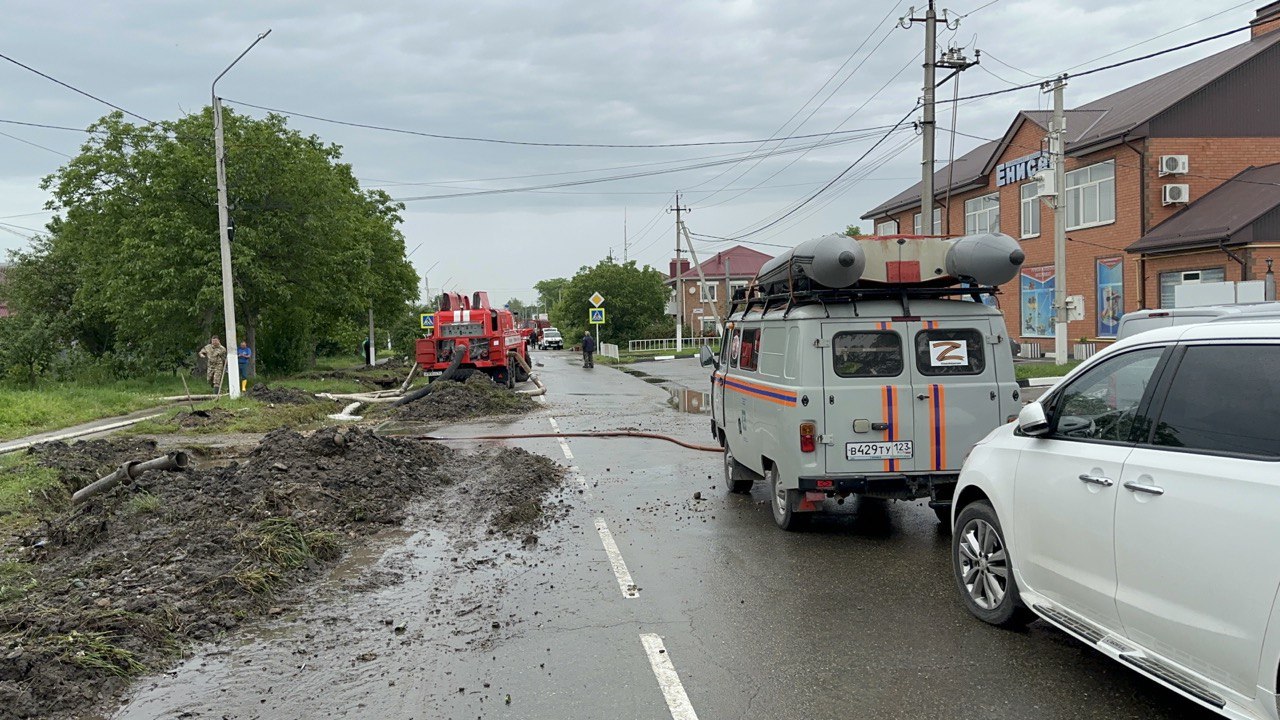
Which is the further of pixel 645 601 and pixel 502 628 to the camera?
pixel 645 601

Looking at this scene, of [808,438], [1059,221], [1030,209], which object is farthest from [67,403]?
[1030,209]

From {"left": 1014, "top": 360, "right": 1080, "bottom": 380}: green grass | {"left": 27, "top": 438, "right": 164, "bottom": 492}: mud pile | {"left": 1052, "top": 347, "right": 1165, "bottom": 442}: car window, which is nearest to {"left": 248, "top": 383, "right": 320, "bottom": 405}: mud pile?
{"left": 27, "top": 438, "right": 164, "bottom": 492}: mud pile

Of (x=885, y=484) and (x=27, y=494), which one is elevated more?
(x=885, y=484)

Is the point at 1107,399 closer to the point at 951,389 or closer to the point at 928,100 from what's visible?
the point at 951,389

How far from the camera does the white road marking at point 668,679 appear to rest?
174 inches

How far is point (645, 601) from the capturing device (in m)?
6.31

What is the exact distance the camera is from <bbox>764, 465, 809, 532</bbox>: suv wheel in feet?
26.2

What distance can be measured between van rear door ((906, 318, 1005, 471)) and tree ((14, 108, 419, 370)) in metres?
21.3

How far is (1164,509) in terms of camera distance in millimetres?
3855

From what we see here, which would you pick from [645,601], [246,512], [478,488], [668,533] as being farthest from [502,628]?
[478,488]

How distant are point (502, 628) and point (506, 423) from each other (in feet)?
44.8

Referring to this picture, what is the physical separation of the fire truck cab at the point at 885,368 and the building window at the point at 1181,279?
20708mm

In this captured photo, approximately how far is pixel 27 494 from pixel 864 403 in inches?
355

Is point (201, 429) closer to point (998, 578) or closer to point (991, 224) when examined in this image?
point (998, 578)
